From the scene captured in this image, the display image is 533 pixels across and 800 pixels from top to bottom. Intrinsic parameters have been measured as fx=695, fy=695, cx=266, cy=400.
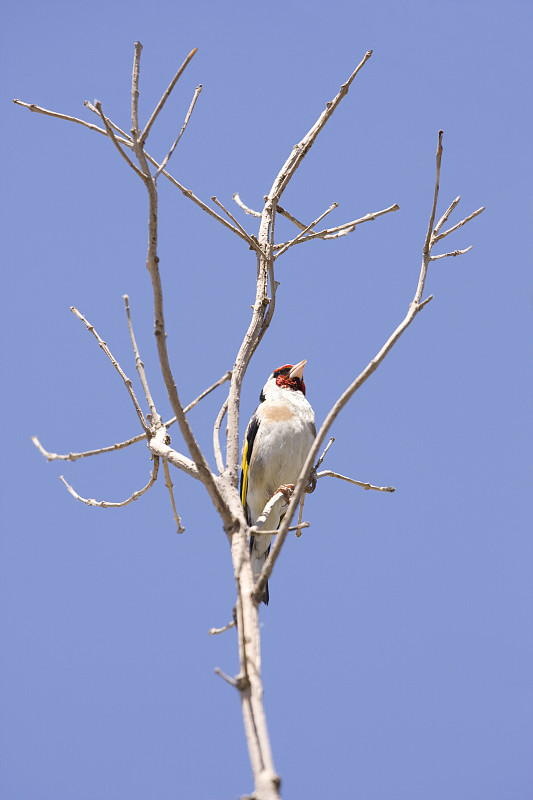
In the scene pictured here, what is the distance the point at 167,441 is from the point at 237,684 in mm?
1223

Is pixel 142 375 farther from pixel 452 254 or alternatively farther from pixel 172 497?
pixel 452 254

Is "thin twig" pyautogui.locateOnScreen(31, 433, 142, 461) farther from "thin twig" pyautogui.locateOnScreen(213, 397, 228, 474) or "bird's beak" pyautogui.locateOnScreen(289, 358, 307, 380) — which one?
"bird's beak" pyautogui.locateOnScreen(289, 358, 307, 380)

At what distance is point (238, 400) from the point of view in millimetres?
2676

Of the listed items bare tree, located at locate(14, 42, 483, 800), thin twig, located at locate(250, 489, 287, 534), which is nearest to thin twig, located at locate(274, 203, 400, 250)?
bare tree, located at locate(14, 42, 483, 800)

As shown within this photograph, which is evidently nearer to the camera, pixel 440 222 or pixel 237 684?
pixel 237 684

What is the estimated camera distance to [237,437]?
256cm

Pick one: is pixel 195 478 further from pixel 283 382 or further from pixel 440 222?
pixel 283 382

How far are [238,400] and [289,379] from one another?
8.08ft

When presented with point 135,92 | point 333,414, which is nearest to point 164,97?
point 135,92

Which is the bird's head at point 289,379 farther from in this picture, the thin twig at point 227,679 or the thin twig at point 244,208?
the thin twig at point 227,679

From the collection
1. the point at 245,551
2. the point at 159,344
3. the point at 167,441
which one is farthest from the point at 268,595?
the point at 159,344

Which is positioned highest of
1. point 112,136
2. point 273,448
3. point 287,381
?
point 287,381

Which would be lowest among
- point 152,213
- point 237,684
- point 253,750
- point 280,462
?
point 253,750

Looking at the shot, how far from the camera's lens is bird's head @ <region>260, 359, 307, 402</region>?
16.7 ft
